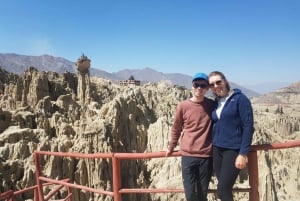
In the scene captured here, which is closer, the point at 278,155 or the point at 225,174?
the point at 225,174

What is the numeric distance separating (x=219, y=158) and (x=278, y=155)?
110 feet

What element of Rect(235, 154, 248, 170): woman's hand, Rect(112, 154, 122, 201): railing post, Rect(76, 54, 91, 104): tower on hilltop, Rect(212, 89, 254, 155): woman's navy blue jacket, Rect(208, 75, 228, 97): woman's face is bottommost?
Rect(112, 154, 122, 201): railing post

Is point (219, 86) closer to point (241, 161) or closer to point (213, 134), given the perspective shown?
point (213, 134)

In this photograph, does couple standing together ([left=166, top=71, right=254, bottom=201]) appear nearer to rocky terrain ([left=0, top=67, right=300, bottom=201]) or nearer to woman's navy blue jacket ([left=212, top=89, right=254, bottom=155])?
woman's navy blue jacket ([left=212, top=89, right=254, bottom=155])

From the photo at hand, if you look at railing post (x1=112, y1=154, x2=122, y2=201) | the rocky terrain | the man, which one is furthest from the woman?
the rocky terrain

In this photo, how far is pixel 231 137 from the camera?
3914mm

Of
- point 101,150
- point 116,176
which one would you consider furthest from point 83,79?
point 116,176

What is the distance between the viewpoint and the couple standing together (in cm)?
389

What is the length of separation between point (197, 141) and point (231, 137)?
0.45 m

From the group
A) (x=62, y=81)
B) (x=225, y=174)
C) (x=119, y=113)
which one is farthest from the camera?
(x=62, y=81)

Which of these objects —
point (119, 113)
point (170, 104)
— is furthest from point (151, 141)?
point (170, 104)

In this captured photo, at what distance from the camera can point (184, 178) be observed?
4.28m

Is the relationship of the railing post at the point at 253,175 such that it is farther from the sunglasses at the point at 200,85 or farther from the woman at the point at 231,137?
the sunglasses at the point at 200,85

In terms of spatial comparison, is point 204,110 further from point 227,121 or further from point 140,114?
point 140,114
